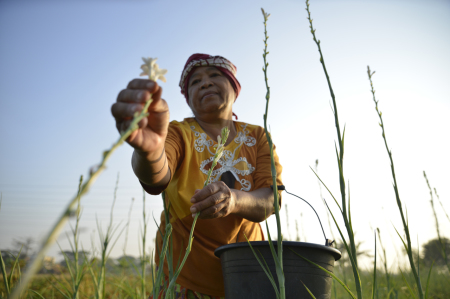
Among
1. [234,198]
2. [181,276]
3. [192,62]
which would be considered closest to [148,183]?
[234,198]

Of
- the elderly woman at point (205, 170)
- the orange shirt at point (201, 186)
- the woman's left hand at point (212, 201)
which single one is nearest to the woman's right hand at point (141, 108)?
the elderly woman at point (205, 170)

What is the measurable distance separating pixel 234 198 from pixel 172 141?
1.71 ft

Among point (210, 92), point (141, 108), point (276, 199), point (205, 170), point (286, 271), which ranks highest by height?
point (210, 92)

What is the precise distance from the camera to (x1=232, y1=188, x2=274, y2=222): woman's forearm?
114cm

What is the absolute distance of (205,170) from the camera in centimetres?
154

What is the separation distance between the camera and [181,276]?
1402 millimetres

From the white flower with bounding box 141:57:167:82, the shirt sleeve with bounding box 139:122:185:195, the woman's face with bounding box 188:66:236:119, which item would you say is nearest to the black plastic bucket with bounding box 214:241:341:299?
the shirt sleeve with bounding box 139:122:185:195

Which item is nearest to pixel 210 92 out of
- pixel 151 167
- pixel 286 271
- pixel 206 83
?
pixel 206 83

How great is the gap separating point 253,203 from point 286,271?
331 mm

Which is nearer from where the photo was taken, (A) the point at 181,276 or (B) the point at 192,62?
(A) the point at 181,276

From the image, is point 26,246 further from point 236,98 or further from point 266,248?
point 236,98

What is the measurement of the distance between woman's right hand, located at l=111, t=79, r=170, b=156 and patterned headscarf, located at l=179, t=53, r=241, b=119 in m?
1.20

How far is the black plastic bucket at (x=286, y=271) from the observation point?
98cm

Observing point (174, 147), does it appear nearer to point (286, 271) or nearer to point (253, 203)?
point (253, 203)
